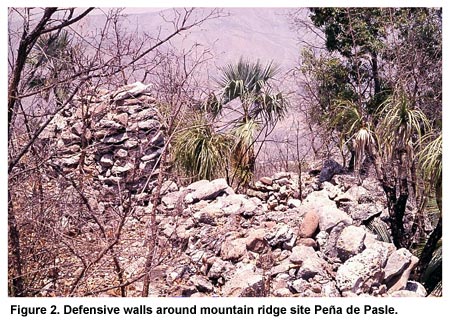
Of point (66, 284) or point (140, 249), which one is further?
point (140, 249)

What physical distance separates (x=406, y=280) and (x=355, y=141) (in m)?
1.68

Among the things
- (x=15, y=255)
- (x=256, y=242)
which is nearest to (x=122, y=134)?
(x=256, y=242)

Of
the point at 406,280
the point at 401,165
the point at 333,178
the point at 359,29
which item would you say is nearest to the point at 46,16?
the point at 406,280

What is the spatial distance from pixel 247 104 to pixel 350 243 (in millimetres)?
2981

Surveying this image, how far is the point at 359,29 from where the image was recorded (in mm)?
9008

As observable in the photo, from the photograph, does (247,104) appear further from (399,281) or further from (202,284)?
(399,281)

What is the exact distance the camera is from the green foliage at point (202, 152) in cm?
782

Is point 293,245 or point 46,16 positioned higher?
point 46,16

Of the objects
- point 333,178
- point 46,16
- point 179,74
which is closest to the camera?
point 46,16

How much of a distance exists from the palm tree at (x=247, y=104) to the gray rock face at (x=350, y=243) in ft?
7.67

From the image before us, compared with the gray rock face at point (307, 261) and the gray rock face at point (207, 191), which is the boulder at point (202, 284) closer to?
the gray rock face at point (307, 261)

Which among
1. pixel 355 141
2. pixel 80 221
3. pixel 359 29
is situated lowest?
pixel 80 221

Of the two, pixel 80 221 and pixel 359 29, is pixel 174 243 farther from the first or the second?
pixel 359 29
